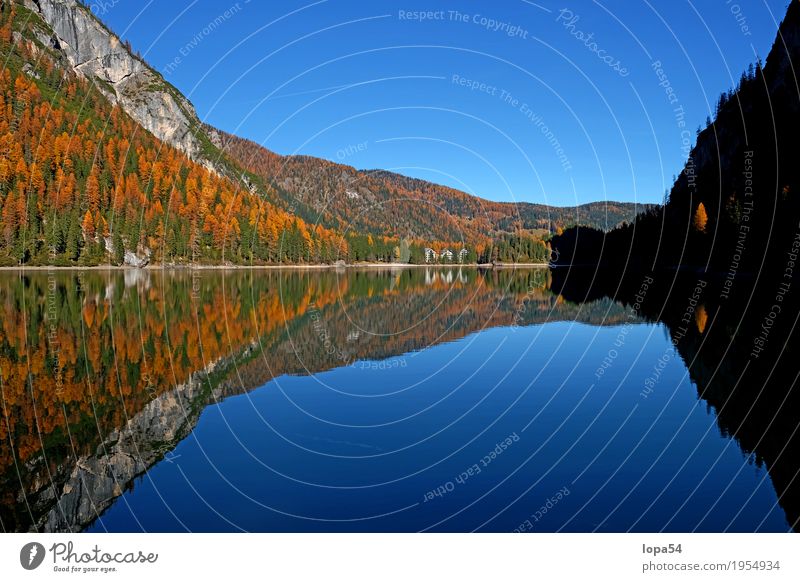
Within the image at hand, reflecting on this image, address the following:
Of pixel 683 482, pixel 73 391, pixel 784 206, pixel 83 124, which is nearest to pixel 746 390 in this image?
pixel 683 482

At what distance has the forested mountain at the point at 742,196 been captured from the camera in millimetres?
80125

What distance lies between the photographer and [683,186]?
171 metres

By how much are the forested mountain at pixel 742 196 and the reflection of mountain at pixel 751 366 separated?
21.7 meters

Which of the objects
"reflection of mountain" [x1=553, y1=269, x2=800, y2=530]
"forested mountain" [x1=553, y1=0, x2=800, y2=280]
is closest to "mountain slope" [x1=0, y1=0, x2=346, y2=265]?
"forested mountain" [x1=553, y1=0, x2=800, y2=280]

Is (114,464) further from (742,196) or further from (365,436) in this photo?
Answer: (742,196)

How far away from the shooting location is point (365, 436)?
60.1 feet

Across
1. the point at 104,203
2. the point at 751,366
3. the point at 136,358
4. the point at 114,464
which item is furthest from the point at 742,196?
the point at 104,203

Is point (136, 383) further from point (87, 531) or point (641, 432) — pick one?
point (641, 432)

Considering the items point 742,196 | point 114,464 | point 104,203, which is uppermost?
point 104,203

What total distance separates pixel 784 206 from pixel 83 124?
17501cm

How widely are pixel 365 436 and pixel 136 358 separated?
557 inches

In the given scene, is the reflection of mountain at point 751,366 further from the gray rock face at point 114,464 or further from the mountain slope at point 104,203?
the mountain slope at point 104,203

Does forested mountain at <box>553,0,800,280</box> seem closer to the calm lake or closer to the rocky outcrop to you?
the calm lake

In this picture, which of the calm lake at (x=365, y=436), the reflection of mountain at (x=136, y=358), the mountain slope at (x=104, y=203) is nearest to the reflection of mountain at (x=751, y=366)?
the calm lake at (x=365, y=436)
